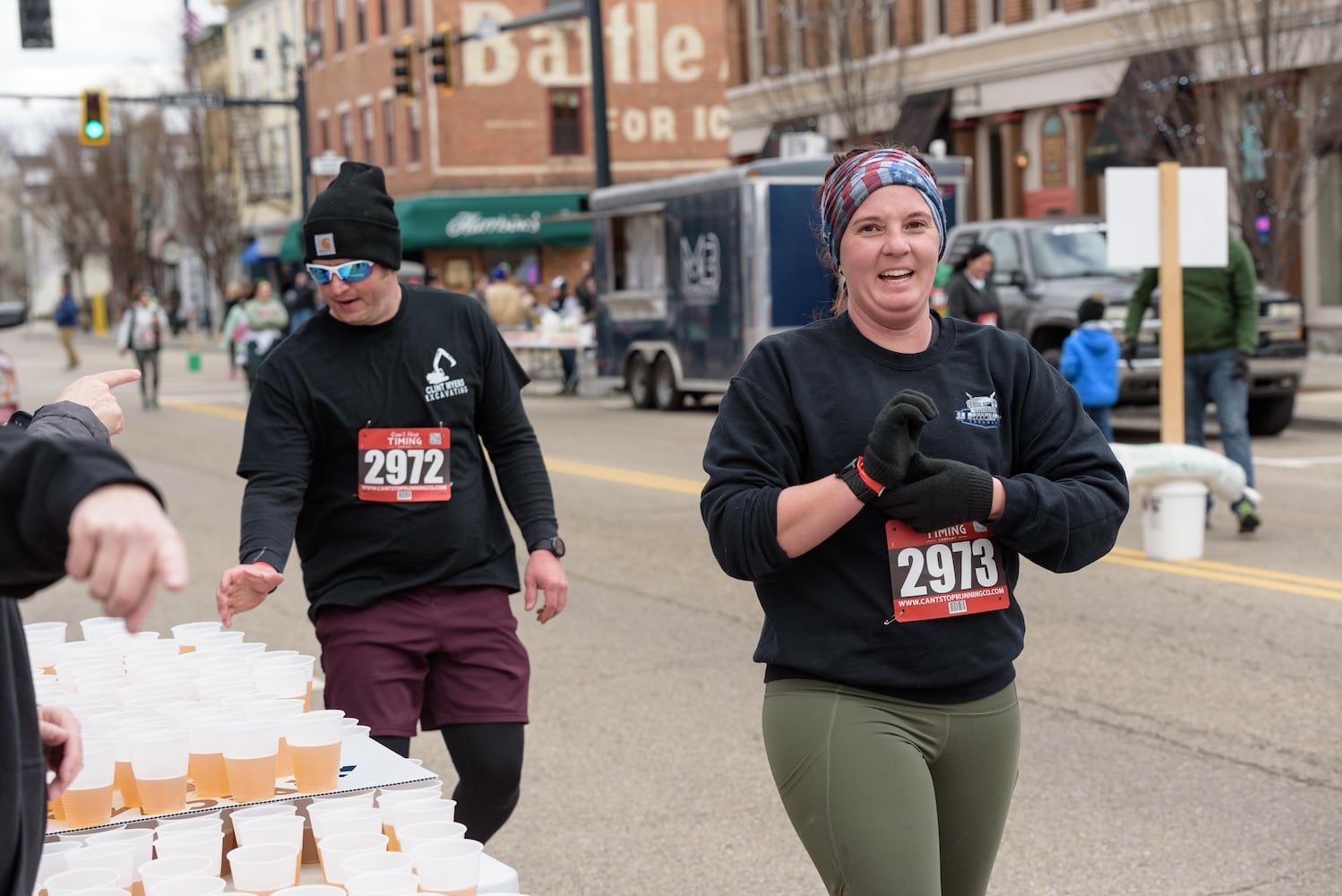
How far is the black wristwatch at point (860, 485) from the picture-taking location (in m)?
2.98

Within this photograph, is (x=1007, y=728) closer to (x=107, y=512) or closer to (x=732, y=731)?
(x=107, y=512)

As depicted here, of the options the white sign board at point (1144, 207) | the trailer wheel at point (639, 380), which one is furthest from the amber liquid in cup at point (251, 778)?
the trailer wheel at point (639, 380)

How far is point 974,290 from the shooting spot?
51.6 ft

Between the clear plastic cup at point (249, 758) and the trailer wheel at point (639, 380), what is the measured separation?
20404 mm

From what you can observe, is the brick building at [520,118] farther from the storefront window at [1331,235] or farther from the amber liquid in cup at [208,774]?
the amber liquid in cup at [208,774]

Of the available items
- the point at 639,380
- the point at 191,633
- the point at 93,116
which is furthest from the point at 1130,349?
the point at 93,116

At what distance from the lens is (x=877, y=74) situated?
32656mm

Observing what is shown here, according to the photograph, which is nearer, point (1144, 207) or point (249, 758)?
point (249, 758)

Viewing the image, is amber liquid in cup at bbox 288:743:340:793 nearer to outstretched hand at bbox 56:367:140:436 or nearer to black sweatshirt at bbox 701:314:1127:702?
outstretched hand at bbox 56:367:140:436

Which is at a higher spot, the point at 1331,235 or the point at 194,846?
the point at 1331,235

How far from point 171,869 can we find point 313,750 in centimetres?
51

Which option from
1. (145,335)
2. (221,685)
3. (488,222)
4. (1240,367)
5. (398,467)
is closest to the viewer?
(221,685)

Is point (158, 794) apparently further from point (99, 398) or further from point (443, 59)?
point (443, 59)

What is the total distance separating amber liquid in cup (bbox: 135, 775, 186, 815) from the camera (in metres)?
3.21
